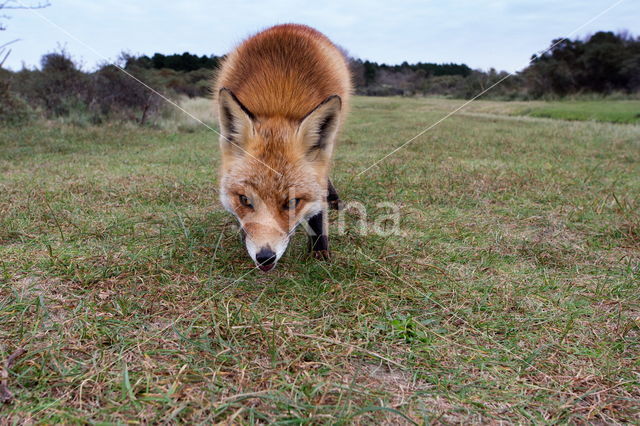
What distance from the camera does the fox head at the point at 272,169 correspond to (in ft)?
7.58

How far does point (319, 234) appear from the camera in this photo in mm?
2799

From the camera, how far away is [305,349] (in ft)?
5.60

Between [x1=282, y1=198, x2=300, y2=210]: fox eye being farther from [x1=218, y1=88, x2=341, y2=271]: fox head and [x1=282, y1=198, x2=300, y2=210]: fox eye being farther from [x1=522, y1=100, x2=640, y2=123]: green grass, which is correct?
[x1=522, y1=100, x2=640, y2=123]: green grass

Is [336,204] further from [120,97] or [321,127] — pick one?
[120,97]

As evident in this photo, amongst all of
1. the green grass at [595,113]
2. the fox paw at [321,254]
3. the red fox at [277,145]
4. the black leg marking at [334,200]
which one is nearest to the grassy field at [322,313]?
the fox paw at [321,254]

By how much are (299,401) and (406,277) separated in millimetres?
1285

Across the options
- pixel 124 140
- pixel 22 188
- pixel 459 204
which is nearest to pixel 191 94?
pixel 124 140

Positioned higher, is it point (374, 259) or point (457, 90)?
point (457, 90)

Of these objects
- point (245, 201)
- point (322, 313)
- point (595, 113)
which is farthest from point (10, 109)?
point (595, 113)

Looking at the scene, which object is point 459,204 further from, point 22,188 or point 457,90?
point 457,90

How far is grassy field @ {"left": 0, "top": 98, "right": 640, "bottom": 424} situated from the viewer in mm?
1409

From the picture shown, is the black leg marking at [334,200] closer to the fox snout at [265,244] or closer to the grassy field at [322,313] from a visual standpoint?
the grassy field at [322,313]

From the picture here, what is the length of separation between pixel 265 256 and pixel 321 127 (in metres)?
1.02

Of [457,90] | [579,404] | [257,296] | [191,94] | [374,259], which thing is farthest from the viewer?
[457,90]
